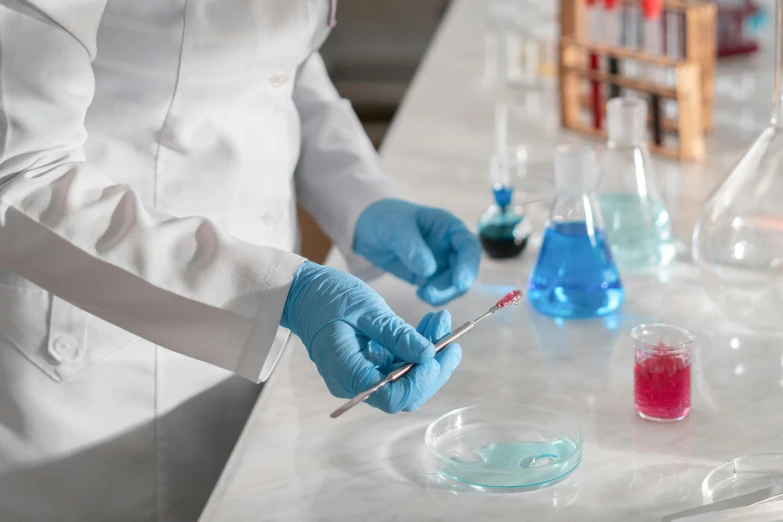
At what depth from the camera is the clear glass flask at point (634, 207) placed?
114cm

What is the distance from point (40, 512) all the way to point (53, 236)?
343mm

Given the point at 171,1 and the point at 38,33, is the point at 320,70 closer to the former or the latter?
the point at 171,1

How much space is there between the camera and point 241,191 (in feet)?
3.41

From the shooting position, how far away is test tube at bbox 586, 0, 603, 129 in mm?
1656

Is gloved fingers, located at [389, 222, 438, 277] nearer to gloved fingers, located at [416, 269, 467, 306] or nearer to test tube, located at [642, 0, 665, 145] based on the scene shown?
gloved fingers, located at [416, 269, 467, 306]

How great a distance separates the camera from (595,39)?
1.70m

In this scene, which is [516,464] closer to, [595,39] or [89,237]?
→ [89,237]

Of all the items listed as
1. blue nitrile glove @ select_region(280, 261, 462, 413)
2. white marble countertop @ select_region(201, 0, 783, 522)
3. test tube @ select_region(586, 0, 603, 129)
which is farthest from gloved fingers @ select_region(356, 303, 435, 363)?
test tube @ select_region(586, 0, 603, 129)

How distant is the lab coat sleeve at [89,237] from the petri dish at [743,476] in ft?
1.25

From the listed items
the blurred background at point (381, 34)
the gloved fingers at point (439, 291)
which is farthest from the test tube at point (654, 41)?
the blurred background at point (381, 34)

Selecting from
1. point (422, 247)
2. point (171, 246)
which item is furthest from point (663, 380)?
point (171, 246)

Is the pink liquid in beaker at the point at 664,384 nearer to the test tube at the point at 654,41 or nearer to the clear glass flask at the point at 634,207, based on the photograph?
the clear glass flask at the point at 634,207

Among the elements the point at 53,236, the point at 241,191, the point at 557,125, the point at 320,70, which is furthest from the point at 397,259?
the point at 557,125

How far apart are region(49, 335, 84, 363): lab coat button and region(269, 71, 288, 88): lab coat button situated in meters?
0.36
